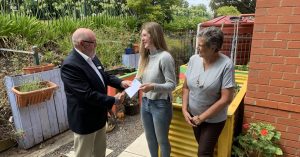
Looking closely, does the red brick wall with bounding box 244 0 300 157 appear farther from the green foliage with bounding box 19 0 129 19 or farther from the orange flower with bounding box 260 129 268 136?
the green foliage with bounding box 19 0 129 19

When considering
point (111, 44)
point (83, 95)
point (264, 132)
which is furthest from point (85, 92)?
point (111, 44)

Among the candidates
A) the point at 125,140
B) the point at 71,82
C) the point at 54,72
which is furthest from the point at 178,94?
the point at 54,72

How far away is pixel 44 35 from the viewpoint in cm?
525

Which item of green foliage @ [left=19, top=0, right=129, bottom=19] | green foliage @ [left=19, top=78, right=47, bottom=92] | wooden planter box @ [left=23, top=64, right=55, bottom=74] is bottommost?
green foliage @ [left=19, top=78, right=47, bottom=92]

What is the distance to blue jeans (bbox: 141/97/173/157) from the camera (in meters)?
2.45

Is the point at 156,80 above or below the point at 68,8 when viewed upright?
below

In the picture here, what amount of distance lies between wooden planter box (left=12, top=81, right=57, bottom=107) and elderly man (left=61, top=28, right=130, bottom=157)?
1306mm

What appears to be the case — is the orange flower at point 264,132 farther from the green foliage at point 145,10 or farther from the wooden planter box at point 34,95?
the green foliage at point 145,10

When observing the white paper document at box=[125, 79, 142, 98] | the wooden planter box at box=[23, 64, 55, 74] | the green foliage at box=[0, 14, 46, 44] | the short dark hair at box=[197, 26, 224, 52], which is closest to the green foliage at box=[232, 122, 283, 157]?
the short dark hair at box=[197, 26, 224, 52]

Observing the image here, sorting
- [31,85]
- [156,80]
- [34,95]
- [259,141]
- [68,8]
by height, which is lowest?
[259,141]

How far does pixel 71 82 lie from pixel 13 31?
10.7 ft

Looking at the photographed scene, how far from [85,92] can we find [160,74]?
2.42 ft

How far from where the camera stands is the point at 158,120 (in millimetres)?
2457

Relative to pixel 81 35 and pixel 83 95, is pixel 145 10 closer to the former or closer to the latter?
pixel 81 35
